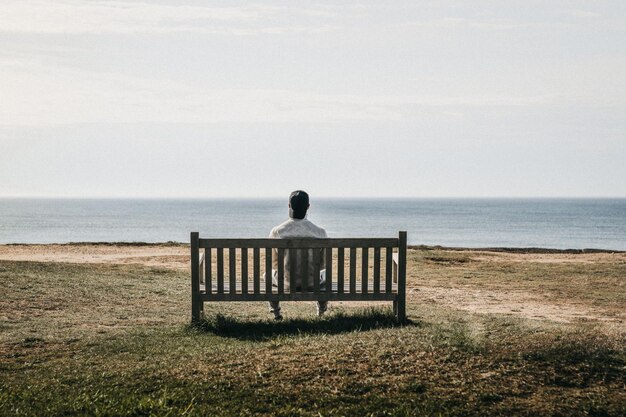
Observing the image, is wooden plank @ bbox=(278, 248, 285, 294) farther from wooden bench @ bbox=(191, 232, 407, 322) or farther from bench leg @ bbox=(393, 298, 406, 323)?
bench leg @ bbox=(393, 298, 406, 323)

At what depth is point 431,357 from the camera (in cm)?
582

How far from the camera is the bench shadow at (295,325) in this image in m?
8.02

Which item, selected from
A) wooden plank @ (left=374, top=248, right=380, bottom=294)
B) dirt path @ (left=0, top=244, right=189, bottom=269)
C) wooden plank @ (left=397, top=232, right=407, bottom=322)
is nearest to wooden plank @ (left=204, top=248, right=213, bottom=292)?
wooden plank @ (left=374, top=248, right=380, bottom=294)

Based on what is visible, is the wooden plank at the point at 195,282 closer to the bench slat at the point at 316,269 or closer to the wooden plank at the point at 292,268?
the wooden plank at the point at 292,268

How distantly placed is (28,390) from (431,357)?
364 centimetres

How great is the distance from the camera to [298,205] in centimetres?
897

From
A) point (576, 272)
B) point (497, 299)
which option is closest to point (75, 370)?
point (497, 299)

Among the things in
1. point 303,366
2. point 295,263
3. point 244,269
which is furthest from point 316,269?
point 303,366

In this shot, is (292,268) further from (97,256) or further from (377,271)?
(97,256)

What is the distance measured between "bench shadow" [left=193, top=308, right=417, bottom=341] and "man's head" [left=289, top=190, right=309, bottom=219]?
1.51 m

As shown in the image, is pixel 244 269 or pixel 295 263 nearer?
pixel 244 269

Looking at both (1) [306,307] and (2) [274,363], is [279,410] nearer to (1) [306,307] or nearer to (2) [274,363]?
(2) [274,363]

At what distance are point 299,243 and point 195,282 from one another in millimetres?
1508

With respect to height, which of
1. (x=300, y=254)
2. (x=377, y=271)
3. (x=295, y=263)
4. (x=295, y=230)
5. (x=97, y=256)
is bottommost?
(x=97, y=256)
